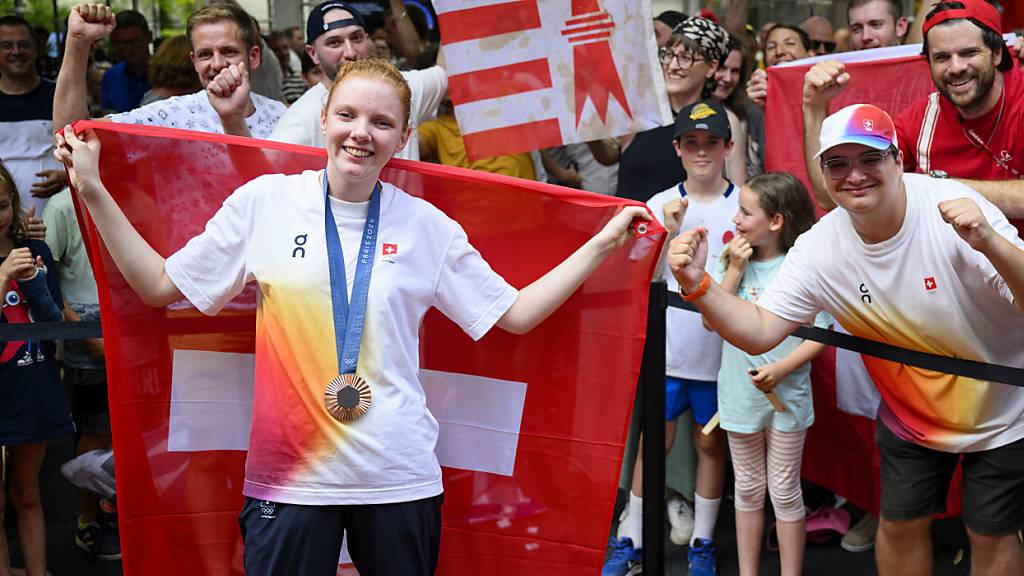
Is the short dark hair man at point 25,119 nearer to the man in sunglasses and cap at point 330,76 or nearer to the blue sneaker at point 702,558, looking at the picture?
the man in sunglasses and cap at point 330,76

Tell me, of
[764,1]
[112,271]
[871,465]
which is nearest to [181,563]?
[112,271]

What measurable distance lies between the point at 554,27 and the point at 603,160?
1.00 m

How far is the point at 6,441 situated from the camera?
402cm

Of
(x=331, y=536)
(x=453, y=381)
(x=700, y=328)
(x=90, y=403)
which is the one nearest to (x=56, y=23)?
(x=90, y=403)

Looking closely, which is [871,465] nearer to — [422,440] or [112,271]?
[422,440]

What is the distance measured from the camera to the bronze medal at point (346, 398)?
9.27 feet

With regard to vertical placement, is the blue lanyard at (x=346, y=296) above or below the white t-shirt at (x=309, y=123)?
below

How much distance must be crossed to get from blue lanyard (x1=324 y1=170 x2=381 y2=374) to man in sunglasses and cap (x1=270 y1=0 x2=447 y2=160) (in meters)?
0.89

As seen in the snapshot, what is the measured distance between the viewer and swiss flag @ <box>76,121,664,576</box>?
10.6 feet

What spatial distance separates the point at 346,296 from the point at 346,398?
255 millimetres

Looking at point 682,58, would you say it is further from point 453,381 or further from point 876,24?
point 453,381

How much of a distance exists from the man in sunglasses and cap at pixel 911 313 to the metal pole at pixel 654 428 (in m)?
0.21

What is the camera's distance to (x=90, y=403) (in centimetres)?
455

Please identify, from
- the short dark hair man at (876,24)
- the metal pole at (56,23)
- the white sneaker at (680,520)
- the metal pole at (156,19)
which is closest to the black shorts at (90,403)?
the white sneaker at (680,520)
